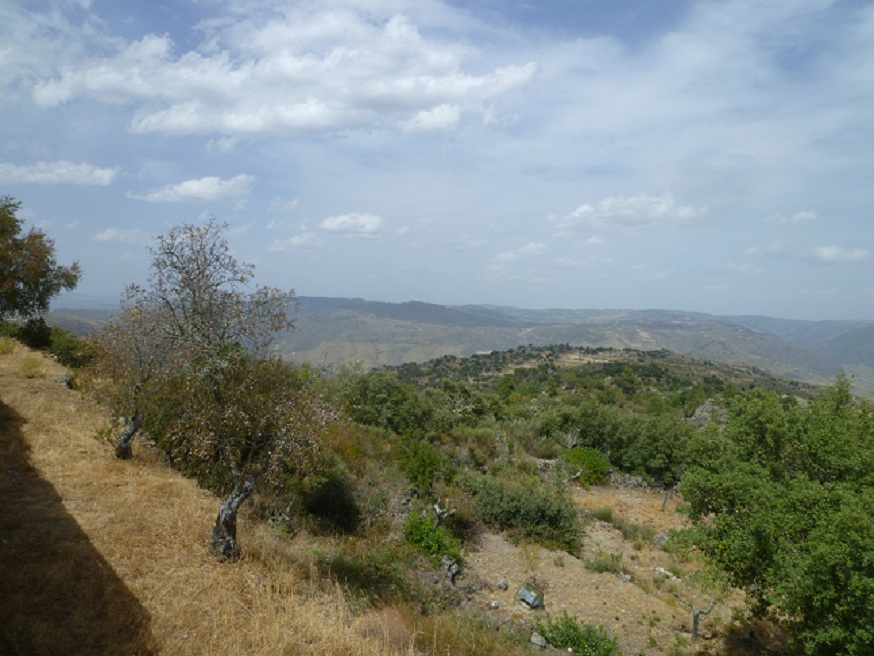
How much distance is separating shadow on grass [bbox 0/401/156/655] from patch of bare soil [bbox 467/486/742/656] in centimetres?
747

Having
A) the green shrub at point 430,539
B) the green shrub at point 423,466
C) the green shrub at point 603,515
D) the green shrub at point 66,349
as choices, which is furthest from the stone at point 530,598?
the green shrub at point 66,349

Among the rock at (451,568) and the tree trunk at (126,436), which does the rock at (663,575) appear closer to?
the rock at (451,568)

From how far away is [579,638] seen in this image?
975 centimetres

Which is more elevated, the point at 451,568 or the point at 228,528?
the point at 228,528

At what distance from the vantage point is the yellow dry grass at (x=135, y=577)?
5.75 m

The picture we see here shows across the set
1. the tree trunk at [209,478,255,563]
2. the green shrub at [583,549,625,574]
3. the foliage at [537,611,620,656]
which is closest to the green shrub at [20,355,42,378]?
the tree trunk at [209,478,255,563]

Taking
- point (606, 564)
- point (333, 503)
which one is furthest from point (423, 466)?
point (606, 564)

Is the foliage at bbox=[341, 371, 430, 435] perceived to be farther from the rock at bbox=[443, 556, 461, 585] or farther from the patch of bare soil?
the rock at bbox=[443, 556, 461, 585]

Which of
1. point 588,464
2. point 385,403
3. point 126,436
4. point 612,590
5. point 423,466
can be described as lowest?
point 588,464

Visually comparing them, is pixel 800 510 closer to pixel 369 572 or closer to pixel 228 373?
pixel 369 572

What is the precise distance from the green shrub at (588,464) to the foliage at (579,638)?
14.0 metres

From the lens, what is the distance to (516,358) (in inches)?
3780

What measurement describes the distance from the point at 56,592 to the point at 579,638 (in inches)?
356

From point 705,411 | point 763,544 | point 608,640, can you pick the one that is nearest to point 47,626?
point 608,640
